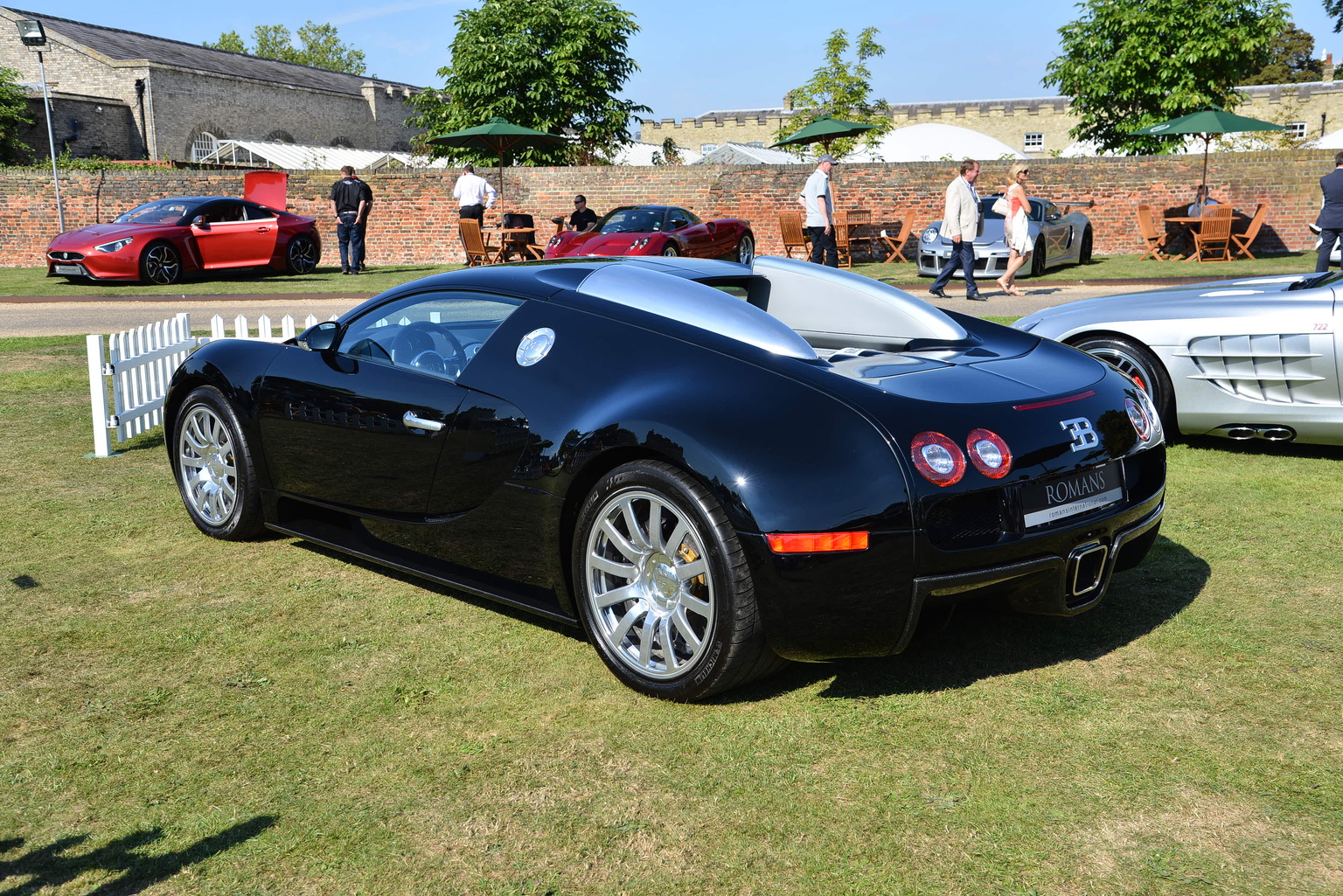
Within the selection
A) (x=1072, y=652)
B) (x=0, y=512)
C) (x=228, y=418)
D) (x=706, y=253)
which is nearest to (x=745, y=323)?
(x=1072, y=652)

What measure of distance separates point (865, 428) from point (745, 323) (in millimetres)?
643

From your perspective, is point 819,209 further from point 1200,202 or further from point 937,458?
point 937,458

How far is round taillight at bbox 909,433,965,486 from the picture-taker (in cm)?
318

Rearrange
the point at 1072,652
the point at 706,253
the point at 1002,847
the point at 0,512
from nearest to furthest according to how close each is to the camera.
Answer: the point at 1002,847 → the point at 1072,652 → the point at 0,512 → the point at 706,253

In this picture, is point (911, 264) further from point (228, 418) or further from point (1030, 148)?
point (1030, 148)

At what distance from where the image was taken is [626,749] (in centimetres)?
321

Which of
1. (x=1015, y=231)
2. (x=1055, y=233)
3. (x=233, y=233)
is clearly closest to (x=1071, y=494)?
(x=1015, y=231)

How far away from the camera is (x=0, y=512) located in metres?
5.66

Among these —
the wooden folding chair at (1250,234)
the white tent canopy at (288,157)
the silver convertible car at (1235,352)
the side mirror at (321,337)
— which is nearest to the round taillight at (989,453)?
the side mirror at (321,337)

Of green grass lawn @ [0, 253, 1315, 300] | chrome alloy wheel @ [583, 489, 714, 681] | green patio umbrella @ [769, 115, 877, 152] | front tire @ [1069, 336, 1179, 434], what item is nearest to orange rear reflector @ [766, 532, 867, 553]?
chrome alloy wheel @ [583, 489, 714, 681]

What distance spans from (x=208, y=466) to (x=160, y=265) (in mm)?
16542

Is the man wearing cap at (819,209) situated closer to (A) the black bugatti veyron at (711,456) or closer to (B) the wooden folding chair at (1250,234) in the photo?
(B) the wooden folding chair at (1250,234)

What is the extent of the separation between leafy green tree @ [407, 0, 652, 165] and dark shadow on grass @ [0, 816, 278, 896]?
3558 centimetres

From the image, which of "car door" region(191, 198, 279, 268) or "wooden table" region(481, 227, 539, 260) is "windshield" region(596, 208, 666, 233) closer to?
"wooden table" region(481, 227, 539, 260)
